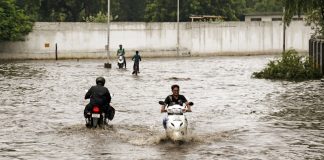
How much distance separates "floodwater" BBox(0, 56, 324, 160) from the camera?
1555 centimetres

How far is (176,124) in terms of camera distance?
51.8 feet

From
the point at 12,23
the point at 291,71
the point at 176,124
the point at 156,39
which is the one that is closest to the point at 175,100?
the point at 176,124

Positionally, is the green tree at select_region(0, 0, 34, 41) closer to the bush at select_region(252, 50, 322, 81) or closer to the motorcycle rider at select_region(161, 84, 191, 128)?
the bush at select_region(252, 50, 322, 81)

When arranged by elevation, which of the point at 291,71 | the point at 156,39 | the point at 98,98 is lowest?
Answer: the point at 291,71

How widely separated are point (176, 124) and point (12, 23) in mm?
48433

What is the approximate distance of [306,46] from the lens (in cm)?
7625

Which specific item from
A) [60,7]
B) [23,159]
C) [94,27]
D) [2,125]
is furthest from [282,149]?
→ [60,7]

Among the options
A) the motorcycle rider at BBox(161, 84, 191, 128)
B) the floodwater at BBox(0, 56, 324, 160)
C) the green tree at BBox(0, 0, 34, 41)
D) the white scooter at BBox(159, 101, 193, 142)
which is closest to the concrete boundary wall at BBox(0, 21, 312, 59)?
the green tree at BBox(0, 0, 34, 41)

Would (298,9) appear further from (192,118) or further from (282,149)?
(282,149)

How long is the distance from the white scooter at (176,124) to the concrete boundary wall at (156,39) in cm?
4921

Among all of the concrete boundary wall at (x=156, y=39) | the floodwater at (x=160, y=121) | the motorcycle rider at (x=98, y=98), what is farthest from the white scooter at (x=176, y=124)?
the concrete boundary wall at (x=156, y=39)

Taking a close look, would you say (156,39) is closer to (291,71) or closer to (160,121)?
(291,71)

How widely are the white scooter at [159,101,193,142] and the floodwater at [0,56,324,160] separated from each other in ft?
0.93

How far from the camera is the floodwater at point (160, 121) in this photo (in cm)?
1555
